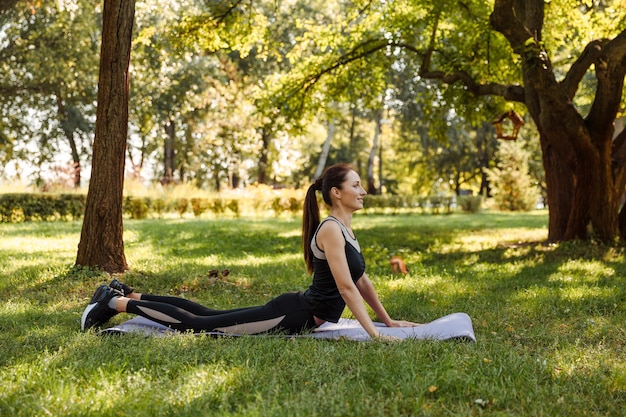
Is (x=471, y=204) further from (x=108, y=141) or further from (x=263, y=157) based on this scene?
(x=108, y=141)

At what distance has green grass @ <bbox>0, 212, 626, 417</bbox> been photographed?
3.44 m

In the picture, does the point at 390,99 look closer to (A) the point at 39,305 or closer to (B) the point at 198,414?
(A) the point at 39,305

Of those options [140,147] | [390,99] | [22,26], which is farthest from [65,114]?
[390,99]

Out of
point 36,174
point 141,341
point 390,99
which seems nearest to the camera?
point 141,341

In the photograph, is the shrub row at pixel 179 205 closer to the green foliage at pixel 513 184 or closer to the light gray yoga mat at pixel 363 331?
the green foliage at pixel 513 184

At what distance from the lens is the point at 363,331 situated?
5.21 m

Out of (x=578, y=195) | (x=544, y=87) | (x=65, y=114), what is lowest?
(x=578, y=195)

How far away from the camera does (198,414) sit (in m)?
3.24

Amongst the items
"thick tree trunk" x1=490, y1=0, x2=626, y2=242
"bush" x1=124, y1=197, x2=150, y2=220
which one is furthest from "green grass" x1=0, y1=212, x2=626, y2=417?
"bush" x1=124, y1=197, x2=150, y2=220

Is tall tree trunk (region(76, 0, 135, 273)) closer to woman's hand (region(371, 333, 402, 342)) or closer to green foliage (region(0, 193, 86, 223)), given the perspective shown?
woman's hand (region(371, 333, 402, 342))

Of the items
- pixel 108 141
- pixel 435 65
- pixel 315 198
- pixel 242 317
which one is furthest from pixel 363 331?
pixel 435 65

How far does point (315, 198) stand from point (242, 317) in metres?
1.13

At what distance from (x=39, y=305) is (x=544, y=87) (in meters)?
8.77

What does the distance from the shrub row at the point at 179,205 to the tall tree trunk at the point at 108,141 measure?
11043 mm
